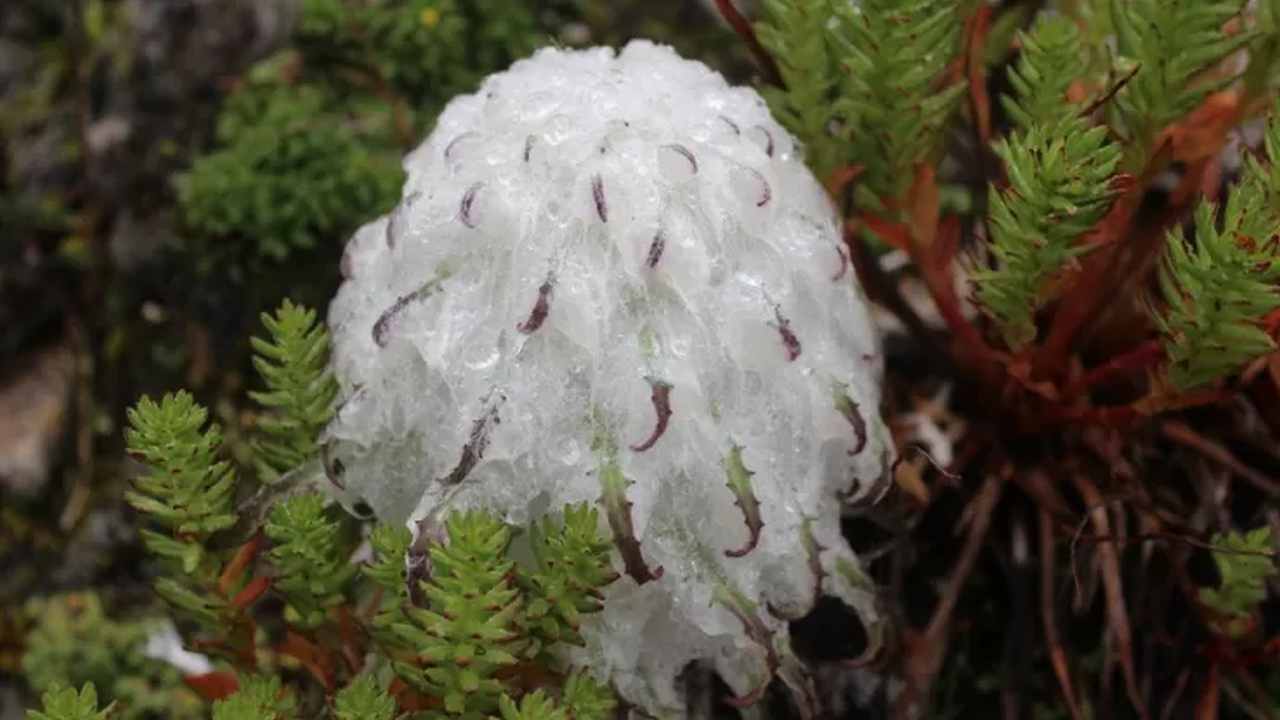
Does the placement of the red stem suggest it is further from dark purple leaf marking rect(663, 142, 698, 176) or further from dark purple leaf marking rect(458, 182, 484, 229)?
dark purple leaf marking rect(458, 182, 484, 229)

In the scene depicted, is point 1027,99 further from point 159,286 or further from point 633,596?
point 159,286

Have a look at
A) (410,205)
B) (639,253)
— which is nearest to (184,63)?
(410,205)

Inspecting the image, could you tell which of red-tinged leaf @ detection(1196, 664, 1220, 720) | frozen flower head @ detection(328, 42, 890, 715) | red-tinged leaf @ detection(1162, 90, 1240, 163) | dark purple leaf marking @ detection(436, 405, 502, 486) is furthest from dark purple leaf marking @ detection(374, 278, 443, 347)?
red-tinged leaf @ detection(1196, 664, 1220, 720)

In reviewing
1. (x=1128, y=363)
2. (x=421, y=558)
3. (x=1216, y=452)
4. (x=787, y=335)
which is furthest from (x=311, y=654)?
(x=1216, y=452)

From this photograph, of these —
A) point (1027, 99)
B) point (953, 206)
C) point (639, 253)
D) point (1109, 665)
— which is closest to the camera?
point (639, 253)

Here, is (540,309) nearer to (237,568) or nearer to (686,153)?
(686,153)

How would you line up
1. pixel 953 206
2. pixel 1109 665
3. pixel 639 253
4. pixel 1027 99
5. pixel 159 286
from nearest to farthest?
pixel 639 253 < pixel 1027 99 < pixel 1109 665 < pixel 953 206 < pixel 159 286

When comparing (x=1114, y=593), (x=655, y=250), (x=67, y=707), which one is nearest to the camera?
(x=67, y=707)
